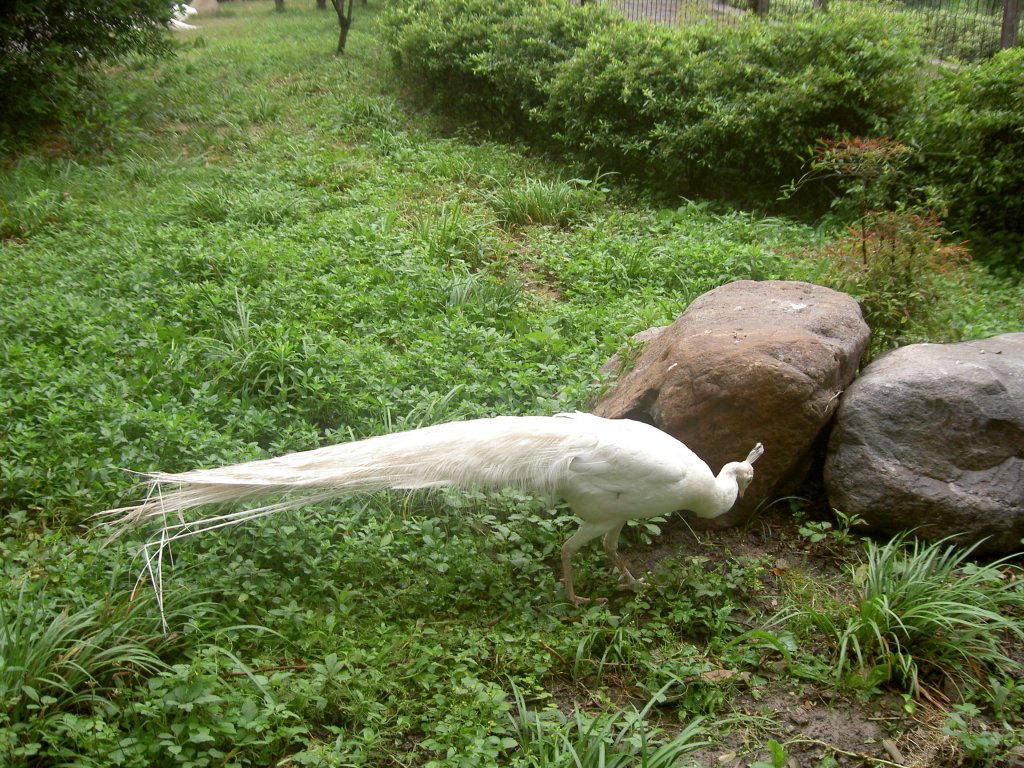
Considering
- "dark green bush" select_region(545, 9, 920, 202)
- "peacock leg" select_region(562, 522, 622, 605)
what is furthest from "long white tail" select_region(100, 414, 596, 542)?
"dark green bush" select_region(545, 9, 920, 202)

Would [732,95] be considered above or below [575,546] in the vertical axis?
above

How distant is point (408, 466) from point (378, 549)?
465mm

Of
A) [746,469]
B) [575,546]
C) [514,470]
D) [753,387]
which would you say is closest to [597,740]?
[575,546]

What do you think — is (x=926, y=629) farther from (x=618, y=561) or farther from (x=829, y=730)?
(x=618, y=561)

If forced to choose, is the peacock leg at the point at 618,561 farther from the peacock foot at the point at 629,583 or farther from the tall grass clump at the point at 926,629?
the tall grass clump at the point at 926,629

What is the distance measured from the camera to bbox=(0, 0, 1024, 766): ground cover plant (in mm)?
2785

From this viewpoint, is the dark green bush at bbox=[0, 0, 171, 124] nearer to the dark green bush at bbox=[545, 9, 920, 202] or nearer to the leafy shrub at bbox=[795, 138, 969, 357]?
the dark green bush at bbox=[545, 9, 920, 202]

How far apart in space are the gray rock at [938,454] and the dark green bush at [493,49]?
219 inches

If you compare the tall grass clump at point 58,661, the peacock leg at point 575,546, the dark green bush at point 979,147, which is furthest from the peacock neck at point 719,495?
the dark green bush at point 979,147

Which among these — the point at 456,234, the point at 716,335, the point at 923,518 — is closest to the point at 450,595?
the point at 716,335

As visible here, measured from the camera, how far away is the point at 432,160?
7953 mm

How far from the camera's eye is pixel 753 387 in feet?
12.2

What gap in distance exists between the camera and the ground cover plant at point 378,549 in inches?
110

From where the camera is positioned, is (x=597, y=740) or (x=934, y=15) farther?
(x=934, y=15)
